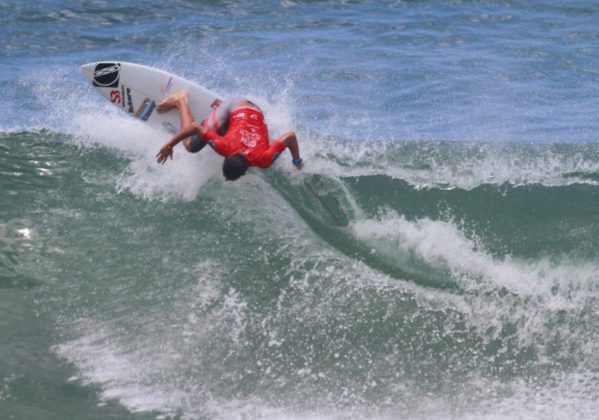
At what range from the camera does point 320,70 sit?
14445 millimetres

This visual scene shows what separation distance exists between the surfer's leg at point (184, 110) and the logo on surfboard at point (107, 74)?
659 mm

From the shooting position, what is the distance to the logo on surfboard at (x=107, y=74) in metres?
9.27

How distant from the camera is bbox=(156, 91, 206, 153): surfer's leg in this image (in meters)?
8.27

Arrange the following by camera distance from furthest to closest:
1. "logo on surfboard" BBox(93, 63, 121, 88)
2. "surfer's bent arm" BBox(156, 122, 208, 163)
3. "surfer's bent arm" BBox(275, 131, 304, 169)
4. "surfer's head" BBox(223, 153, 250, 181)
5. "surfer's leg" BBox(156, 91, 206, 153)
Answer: "logo on surfboard" BBox(93, 63, 121, 88) → "surfer's leg" BBox(156, 91, 206, 153) → "surfer's bent arm" BBox(275, 131, 304, 169) → "surfer's bent arm" BBox(156, 122, 208, 163) → "surfer's head" BBox(223, 153, 250, 181)

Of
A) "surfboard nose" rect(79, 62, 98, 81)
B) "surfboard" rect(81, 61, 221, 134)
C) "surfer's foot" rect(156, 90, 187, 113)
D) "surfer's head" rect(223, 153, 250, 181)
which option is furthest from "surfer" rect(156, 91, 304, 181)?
"surfboard nose" rect(79, 62, 98, 81)

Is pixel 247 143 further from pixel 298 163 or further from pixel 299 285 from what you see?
pixel 299 285

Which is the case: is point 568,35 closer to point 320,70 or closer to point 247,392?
point 320,70

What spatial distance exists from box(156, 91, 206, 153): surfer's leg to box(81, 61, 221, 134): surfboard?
131mm

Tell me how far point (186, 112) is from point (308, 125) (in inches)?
149

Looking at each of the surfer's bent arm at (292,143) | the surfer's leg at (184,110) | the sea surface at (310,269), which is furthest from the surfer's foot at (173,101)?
the surfer's bent arm at (292,143)

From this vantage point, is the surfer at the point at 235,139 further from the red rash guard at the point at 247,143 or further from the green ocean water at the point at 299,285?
the green ocean water at the point at 299,285

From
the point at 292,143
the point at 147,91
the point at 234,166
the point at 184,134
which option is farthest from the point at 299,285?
the point at 147,91

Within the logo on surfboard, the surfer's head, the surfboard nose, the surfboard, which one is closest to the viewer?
the surfer's head

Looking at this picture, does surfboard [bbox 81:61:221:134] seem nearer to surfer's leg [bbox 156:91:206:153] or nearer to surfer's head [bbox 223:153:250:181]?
surfer's leg [bbox 156:91:206:153]
